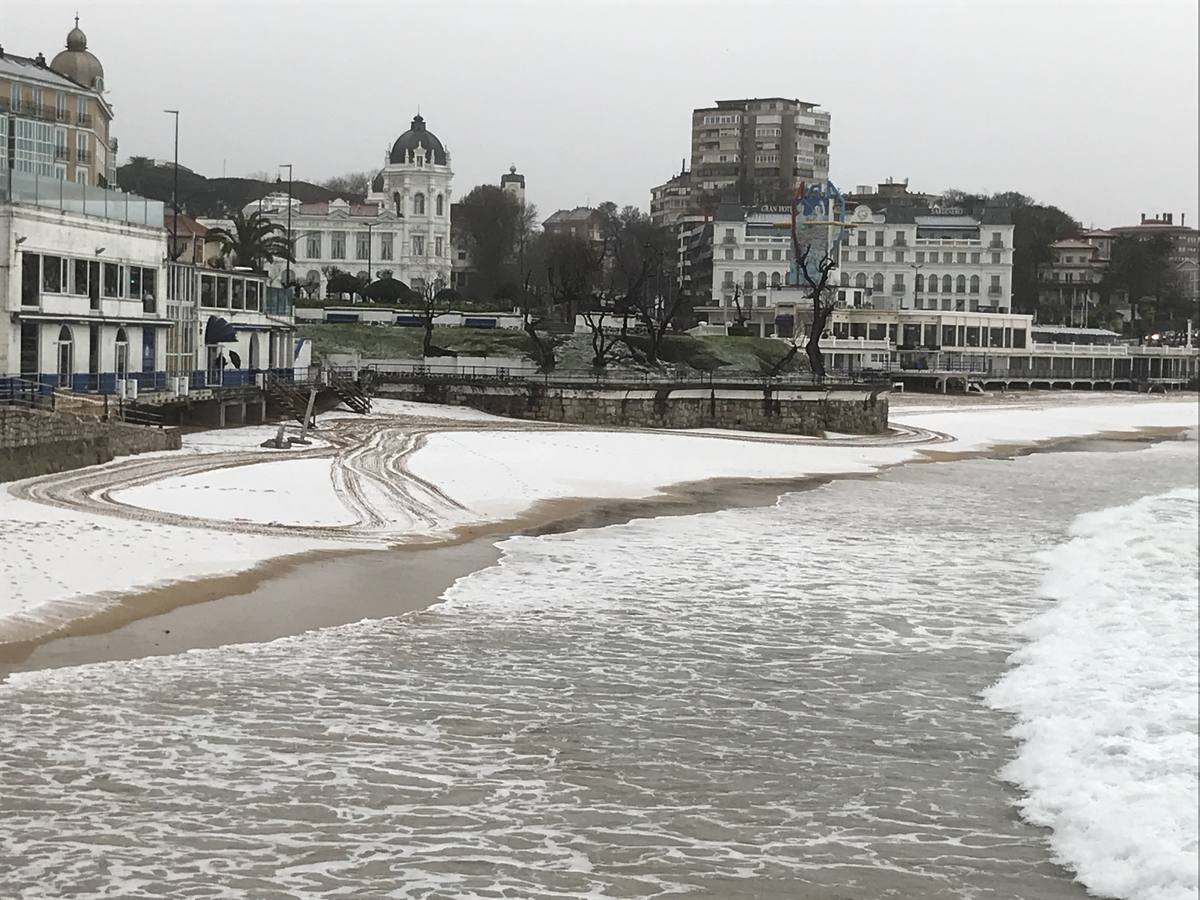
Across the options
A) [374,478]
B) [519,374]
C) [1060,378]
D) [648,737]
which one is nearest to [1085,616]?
[648,737]

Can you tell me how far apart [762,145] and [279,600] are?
177994 millimetres

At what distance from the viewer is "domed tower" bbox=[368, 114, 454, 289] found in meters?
126

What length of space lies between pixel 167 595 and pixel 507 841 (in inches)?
408

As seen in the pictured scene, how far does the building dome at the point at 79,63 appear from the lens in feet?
279

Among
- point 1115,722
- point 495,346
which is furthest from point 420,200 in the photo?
point 1115,722

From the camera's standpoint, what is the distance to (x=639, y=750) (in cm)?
1381

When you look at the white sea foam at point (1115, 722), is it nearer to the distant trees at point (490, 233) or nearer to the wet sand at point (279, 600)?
the wet sand at point (279, 600)

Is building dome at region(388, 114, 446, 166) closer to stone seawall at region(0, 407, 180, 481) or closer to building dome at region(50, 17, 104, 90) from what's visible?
building dome at region(50, 17, 104, 90)

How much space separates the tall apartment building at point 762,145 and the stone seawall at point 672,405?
431 ft

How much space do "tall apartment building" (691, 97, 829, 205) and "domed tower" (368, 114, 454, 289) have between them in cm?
6424

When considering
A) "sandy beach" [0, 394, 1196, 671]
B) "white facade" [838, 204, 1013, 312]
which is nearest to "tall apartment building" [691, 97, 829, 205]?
"white facade" [838, 204, 1013, 312]

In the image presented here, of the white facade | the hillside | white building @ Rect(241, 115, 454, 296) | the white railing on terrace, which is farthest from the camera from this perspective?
the hillside

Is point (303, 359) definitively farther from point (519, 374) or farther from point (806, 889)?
point (806, 889)

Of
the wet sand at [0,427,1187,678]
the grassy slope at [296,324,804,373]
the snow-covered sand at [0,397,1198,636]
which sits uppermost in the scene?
the grassy slope at [296,324,804,373]
